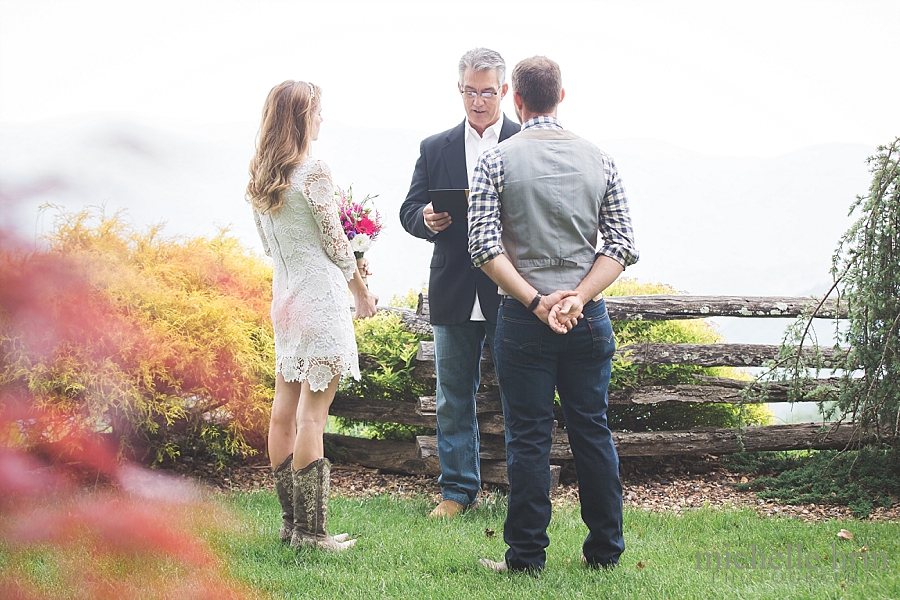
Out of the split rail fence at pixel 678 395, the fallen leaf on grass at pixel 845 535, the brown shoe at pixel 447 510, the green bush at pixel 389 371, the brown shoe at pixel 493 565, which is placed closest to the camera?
the brown shoe at pixel 493 565

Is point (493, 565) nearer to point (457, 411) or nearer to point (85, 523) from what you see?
point (457, 411)

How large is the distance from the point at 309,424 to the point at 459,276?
3.64ft

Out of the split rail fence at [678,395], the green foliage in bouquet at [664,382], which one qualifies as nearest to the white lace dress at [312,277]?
the split rail fence at [678,395]

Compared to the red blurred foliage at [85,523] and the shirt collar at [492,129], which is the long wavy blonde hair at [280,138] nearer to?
Answer: the shirt collar at [492,129]

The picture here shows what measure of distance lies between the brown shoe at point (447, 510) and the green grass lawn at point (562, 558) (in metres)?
0.07

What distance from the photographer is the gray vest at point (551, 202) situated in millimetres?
2758

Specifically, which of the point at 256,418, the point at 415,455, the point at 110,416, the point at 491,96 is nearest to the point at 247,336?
the point at 256,418

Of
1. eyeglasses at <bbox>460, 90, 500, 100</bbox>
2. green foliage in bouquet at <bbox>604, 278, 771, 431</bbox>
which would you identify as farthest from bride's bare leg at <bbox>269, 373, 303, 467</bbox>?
green foliage in bouquet at <bbox>604, 278, 771, 431</bbox>

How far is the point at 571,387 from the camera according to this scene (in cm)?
287

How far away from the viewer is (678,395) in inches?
197

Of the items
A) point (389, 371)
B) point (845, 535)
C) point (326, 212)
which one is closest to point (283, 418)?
point (326, 212)

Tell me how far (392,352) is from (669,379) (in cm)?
202

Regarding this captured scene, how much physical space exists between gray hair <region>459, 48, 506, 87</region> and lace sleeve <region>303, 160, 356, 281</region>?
993mm

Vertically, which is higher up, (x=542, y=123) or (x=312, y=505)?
(x=542, y=123)
